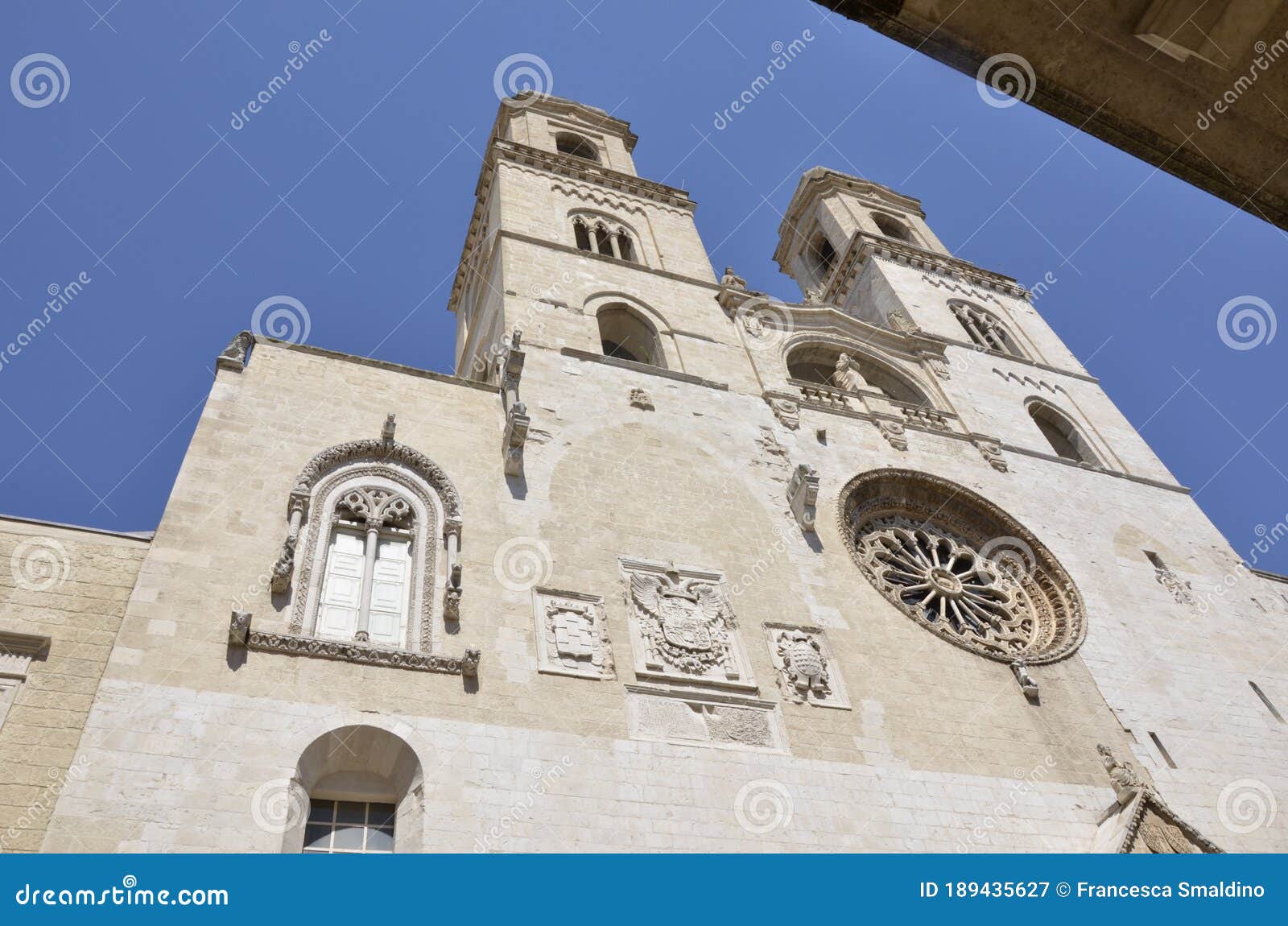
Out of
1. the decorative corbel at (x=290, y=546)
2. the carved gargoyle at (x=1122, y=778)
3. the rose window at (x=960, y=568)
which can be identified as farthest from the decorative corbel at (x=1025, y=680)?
the decorative corbel at (x=290, y=546)

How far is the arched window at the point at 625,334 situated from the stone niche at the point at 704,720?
894cm

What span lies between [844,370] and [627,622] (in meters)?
10.0

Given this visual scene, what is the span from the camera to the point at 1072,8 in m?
4.44

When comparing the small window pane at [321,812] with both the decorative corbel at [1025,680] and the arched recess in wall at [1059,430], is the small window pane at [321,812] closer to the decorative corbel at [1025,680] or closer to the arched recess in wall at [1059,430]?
the decorative corbel at [1025,680]

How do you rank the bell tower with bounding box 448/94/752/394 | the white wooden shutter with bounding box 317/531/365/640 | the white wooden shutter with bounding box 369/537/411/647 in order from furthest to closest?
the bell tower with bounding box 448/94/752/394
the white wooden shutter with bounding box 369/537/411/647
the white wooden shutter with bounding box 317/531/365/640

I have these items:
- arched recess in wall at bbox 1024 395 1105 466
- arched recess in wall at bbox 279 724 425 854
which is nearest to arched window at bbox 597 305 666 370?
arched recess in wall at bbox 1024 395 1105 466

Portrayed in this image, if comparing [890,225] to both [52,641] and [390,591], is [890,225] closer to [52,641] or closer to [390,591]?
[390,591]

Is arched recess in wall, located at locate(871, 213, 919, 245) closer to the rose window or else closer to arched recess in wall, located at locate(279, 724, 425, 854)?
the rose window

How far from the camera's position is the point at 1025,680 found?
13023 millimetres

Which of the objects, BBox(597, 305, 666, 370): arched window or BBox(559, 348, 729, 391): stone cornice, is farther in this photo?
BBox(597, 305, 666, 370): arched window

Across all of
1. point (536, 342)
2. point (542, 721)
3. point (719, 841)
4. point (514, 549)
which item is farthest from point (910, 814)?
point (536, 342)

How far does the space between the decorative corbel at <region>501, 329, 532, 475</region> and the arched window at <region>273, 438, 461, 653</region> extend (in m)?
0.96

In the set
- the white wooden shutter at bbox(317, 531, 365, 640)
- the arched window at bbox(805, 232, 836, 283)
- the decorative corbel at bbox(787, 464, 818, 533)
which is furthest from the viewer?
the arched window at bbox(805, 232, 836, 283)

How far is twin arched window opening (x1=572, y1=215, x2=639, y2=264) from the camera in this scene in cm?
2205
